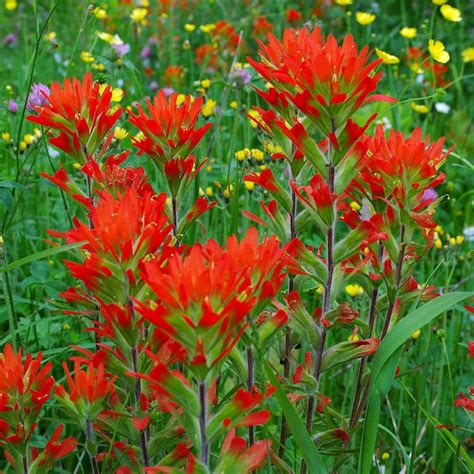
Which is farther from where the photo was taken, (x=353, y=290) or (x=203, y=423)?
(x=353, y=290)

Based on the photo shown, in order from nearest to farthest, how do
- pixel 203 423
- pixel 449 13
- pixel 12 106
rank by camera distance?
pixel 203 423
pixel 12 106
pixel 449 13

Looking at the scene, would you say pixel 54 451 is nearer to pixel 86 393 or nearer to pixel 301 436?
pixel 86 393

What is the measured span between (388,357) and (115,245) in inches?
15.6

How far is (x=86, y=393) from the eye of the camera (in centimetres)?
115

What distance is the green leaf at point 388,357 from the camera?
1.14m

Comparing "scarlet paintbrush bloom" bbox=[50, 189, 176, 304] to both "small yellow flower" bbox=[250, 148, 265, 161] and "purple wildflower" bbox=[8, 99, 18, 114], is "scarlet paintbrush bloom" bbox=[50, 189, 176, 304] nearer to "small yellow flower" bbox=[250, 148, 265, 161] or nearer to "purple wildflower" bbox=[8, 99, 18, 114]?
"small yellow flower" bbox=[250, 148, 265, 161]

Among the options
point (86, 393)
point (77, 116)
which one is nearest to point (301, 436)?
point (86, 393)

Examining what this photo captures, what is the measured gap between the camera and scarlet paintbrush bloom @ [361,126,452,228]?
1299 mm

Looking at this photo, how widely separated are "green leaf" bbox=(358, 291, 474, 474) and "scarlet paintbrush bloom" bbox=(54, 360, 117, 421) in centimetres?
35

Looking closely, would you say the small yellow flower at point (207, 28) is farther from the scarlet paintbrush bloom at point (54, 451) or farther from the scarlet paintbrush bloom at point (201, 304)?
the scarlet paintbrush bloom at point (201, 304)

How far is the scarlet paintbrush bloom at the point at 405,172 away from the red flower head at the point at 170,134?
0.28 metres

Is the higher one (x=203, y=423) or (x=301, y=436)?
(x=203, y=423)

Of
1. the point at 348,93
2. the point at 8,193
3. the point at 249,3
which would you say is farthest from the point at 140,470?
the point at 249,3

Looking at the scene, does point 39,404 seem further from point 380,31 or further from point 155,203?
point 380,31
